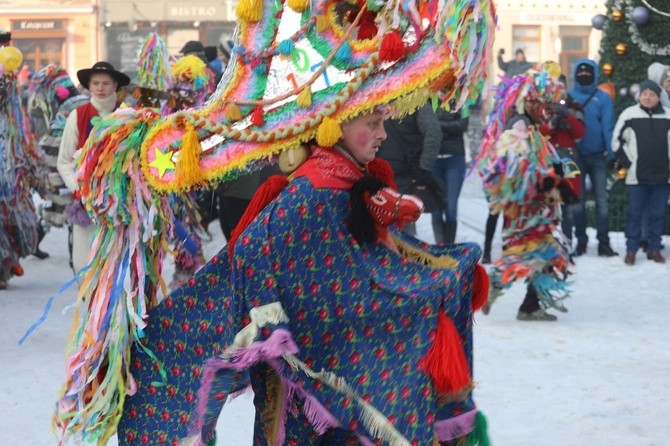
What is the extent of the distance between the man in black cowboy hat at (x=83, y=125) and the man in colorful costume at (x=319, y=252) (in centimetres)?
332

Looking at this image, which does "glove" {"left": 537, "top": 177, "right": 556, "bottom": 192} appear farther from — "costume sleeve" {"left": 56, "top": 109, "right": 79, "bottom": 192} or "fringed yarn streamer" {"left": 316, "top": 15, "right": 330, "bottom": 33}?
"fringed yarn streamer" {"left": 316, "top": 15, "right": 330, "bottom": 33}

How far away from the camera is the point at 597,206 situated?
11.9 m

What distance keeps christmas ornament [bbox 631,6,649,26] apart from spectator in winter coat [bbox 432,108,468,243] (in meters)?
2.42

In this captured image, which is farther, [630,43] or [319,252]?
[630,43]

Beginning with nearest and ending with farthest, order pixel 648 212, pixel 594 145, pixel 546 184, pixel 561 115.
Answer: pixel 546 184, pixel 561 115, pixel 648 212, pixel 594 145

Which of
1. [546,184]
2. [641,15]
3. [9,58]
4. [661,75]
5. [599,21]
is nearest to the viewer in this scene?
[546,184]

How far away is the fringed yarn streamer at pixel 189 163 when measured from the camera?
4.27 meters

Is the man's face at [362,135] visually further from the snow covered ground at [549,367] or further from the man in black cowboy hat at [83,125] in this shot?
the man in black cowboy hat at [83,125]

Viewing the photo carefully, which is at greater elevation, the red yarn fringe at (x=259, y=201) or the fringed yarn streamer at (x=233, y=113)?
the fringed yarn streamer at (x=233, y=113)

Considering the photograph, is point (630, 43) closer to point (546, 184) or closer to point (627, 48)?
point (627, 48)

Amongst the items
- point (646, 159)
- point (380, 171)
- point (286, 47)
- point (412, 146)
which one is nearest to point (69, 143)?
point (412, 146)

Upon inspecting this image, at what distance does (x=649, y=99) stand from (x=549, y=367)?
194 inches

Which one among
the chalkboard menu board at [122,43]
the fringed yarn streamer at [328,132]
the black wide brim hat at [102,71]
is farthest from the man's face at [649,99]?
the chalkboard menu board at [122,43]

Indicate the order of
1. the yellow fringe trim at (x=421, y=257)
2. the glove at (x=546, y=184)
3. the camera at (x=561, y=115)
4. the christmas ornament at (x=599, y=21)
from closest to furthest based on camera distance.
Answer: the yellow fringe trim at (x=421, y=257), the glove at (x=546, y=184), the camera at (x=561, y=115), the christmas ornament at (x=599, y=21)
